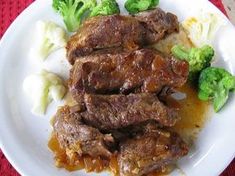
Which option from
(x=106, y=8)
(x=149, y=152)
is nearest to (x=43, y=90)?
(x=106, y=8)

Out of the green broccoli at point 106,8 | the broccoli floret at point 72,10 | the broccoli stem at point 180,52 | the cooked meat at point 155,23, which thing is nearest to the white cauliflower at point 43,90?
→ the broccoli floret at point 72,10

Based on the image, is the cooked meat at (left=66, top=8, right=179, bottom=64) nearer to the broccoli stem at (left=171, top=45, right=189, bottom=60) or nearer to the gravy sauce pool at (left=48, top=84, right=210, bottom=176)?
the broccoli stem at (left=171, top=45, right=189, bottom=60)

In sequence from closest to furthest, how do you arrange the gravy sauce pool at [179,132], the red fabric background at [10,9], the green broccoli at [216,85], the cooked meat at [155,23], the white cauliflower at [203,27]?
1. the gravy sauce pool at [179,132]
2. the green broccoli at [216,85]
3. the cooked meat at [155,23]
4. the white cauliflower at [203,27]
5. the red fabric background at [10,9]

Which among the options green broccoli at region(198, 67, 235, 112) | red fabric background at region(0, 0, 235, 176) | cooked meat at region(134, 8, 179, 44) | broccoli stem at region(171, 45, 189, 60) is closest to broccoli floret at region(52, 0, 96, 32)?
cooked meat at region(134, 8, 179, 44)

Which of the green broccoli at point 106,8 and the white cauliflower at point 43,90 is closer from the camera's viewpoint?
the white cauliflower at point 43,90

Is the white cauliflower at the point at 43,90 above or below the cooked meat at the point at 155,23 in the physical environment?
below

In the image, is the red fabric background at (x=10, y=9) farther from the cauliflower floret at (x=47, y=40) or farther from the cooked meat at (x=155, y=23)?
the cooked meat at (x=155, y=23)

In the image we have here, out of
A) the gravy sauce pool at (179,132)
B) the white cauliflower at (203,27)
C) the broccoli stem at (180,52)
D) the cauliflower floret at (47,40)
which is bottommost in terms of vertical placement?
the gravy sauce pool at (179,132)
